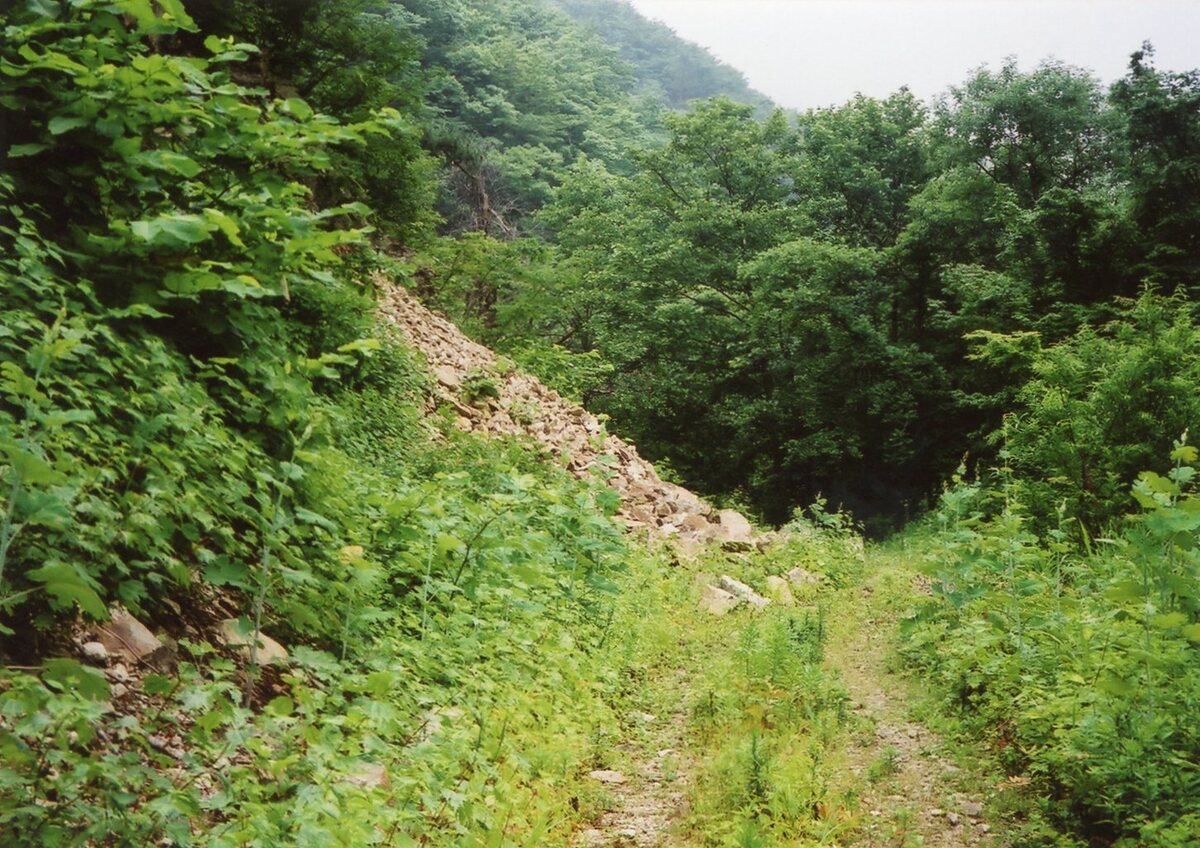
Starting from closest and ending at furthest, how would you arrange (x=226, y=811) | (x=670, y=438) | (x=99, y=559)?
1. (x=226, y=811)
2. (x=99, y=559)
3. (x=670, y=438)

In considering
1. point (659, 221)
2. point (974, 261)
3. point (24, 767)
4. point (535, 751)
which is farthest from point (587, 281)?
point (24, 767)

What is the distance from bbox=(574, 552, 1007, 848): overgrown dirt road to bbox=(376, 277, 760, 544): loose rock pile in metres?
4.08

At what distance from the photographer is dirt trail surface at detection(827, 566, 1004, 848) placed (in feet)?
12.3

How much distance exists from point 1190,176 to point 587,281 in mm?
14723

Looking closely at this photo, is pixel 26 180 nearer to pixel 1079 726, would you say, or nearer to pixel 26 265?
pixel 26 265

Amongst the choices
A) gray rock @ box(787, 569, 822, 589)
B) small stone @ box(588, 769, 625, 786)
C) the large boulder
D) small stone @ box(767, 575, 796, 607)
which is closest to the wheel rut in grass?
small stone @ box(588, 769, 625, 786)

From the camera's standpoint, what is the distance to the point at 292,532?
11.9 feet

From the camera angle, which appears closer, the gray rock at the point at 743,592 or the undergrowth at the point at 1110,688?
the undergrowth at the point at 1110,688

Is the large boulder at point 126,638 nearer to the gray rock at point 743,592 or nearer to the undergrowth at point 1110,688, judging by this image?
the undergrowth at point 1110,688

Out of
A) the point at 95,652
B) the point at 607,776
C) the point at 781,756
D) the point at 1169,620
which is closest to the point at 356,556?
the point at 95,652

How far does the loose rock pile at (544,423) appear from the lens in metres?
10.8

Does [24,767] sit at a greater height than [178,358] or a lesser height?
lesser

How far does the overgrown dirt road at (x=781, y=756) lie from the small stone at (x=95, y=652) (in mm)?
2066

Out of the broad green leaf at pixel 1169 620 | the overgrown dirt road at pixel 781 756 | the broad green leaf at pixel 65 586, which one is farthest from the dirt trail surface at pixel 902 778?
the broad green leaf at pixel 65 586
